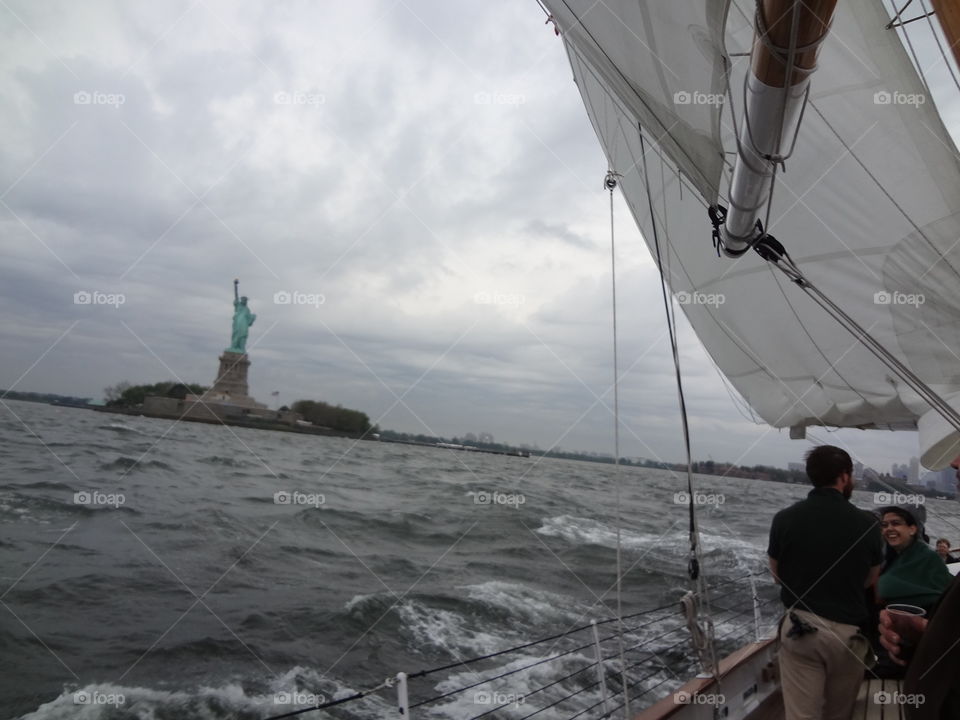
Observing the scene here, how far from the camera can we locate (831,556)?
2029mm

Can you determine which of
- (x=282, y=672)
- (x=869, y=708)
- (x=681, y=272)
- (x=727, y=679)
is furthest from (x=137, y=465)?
(x=869, y=708)

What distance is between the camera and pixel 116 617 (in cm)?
576

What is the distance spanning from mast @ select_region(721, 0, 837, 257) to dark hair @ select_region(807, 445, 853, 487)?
1067 mm

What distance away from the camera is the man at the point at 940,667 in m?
0.93

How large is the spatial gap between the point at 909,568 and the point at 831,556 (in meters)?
Result: 0.36

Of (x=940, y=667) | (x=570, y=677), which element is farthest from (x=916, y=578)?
(x=570, y=677)

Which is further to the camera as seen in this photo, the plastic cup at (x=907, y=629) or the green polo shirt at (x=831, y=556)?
the green polo shirt at (x=831, y=556)

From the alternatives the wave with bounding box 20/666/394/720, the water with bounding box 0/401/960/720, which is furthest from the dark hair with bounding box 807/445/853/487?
the wave with bounding box 20/666/394/720

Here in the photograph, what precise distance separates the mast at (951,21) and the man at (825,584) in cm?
133

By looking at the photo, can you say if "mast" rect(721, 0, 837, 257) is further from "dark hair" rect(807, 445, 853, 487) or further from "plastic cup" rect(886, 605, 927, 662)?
"plastic cup" rect(886, 605, 927, 662)

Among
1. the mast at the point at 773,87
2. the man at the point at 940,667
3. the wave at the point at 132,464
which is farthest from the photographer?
the wave at the point at 132,464

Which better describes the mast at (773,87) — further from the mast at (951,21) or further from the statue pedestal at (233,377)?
the statue pedestal at (233,377)

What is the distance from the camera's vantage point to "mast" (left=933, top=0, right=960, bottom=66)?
4.84 ft

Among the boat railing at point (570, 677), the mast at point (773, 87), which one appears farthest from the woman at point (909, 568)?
the boat railing at point (570, 677)
